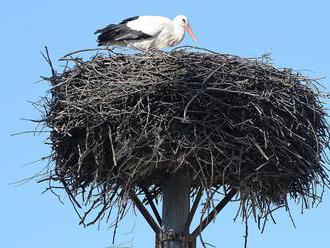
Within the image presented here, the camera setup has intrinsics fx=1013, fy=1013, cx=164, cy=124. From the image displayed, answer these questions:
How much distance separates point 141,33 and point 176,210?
3.24m

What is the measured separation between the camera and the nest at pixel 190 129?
26.7ft

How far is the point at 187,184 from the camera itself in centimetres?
852

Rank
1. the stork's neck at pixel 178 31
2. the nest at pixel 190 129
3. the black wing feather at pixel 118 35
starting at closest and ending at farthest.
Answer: the nest at pixel 190 129 → the black wing feather at pixel 118 35 → the stork's neck at pixel 178 31

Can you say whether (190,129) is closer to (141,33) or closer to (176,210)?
(176,210)

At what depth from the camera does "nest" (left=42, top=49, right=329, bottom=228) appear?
26.7 ft

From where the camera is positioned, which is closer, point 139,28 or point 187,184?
point 187,184

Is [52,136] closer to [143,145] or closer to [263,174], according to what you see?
[143,145]

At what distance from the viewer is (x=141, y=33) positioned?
36.3ft

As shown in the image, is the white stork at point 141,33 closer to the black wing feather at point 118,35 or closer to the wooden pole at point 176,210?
the black wing feather at point 118,35

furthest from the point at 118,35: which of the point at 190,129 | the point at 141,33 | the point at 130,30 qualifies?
the point at 190,129

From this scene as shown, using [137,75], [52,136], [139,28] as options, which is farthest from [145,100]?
[139,28]

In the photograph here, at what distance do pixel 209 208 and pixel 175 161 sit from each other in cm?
48

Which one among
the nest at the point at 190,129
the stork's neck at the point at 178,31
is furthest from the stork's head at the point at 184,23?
the nest at the point at 190,129

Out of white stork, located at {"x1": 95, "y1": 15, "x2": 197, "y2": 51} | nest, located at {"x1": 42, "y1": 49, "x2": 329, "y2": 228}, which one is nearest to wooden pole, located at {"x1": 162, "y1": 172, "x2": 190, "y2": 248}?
nest, located at {"x1": 42, "y1": 49, "x2": 329, "y2": 228}
